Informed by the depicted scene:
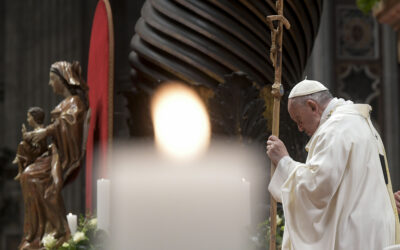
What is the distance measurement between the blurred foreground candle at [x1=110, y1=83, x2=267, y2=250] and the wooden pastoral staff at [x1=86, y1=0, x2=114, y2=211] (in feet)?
4.50

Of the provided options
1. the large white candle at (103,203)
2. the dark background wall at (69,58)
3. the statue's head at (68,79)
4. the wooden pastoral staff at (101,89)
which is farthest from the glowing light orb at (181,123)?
the dark background wall at (69,58)

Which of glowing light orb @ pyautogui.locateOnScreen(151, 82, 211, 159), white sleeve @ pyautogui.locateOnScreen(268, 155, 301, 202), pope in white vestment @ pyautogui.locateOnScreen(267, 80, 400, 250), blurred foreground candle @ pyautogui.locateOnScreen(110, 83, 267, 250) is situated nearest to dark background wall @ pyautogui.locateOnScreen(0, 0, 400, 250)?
glowing light orb @ pyautogui.locateOnScreen(151, 82, 211, 159)

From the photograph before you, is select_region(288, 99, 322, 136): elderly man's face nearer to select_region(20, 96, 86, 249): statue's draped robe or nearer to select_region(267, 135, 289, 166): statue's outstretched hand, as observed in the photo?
select_region(267, 135, 289, 166): statue's outstretched hand

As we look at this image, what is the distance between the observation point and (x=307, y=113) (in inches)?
131

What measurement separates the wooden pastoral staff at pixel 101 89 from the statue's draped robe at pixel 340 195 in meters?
2.16

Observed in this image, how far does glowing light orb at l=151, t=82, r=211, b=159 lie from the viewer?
12.6ft

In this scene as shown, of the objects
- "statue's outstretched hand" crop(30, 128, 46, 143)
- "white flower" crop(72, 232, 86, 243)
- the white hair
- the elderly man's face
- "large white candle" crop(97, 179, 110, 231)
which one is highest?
the white hair

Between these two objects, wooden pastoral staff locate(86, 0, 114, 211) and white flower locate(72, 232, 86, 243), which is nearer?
white flower locate(72, 232, 86, 243)

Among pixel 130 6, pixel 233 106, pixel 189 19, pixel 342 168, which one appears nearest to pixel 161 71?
pixel 189 19

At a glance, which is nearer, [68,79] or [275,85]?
[275,85]

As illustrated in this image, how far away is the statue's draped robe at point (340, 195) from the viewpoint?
10.1 ft

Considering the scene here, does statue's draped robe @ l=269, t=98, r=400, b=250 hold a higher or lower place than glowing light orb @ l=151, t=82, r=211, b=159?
→ lower

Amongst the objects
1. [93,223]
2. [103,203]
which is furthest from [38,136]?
[103,203]

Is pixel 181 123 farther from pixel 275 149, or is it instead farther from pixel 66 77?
pixel 66 77
